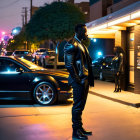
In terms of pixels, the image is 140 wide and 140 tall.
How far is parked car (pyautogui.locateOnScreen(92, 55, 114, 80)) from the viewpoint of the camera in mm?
17513

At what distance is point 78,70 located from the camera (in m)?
5.85

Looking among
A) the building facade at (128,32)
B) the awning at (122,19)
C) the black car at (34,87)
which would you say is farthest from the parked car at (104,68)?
the black car at (34,87)

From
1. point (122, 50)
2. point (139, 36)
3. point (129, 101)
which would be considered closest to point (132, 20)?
point (139, 36)

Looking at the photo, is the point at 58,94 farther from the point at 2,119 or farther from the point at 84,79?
the point at 84,79

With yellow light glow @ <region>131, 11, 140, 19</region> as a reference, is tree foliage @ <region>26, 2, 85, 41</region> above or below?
above

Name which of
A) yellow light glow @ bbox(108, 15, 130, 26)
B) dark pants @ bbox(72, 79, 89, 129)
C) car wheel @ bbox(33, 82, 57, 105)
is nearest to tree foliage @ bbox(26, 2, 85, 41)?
yellow light glow @ bbox(108, 15, 130, 26)

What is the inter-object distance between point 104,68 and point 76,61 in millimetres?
12459

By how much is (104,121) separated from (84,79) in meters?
2.32

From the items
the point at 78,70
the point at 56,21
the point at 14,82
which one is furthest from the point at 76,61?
the point at 56,21

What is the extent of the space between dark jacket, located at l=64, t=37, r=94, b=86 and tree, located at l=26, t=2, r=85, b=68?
78.3ft

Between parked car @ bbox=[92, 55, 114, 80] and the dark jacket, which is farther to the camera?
parked car @ bbox=[92, 55, 114, 80]

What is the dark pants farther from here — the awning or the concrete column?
the concrete column

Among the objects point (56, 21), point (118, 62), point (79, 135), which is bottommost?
point (79, 135)

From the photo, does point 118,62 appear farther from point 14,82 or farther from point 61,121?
point 61,121
